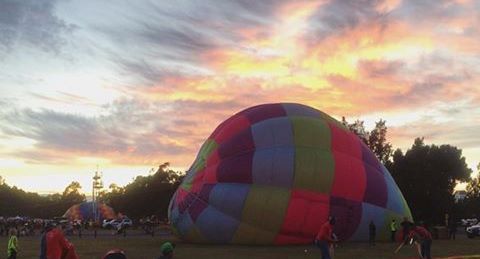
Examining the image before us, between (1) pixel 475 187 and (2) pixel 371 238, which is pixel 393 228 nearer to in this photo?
(2) pixel 371 238

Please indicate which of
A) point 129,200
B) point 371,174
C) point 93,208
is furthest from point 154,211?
point 371,174

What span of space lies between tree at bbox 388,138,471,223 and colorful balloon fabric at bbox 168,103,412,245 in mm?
22383

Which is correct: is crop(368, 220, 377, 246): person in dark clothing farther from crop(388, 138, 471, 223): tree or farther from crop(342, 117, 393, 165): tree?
crop(342, 117, 393, 165): tree

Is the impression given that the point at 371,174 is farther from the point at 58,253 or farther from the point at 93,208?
the point at 93,208

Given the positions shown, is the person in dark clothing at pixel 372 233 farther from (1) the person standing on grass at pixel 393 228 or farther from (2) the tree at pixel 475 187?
(2) the tree at pixel 475 187

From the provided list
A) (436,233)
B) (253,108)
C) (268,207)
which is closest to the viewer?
(268,207)

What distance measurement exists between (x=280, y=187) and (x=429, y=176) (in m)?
30.6

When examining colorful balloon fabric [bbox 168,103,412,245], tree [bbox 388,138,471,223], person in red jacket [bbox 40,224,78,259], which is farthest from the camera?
tree [bbox 388,138,471,223]

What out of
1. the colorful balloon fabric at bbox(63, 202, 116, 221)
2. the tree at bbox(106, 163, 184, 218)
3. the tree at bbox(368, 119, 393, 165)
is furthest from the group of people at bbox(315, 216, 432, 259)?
the colorful balloon fabric at bbox(63, 202, 116, 221)

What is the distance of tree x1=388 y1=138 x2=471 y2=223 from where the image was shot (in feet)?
172

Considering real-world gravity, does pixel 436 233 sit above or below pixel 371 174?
below

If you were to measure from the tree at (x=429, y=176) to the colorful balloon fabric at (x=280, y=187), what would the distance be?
2238 cm

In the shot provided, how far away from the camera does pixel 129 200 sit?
343 ft

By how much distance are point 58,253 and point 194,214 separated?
18.5m
